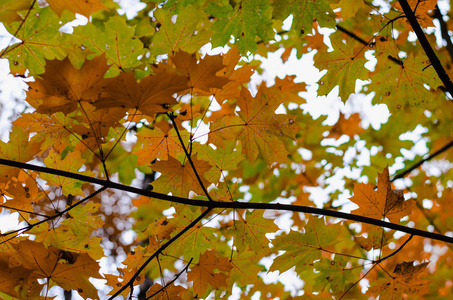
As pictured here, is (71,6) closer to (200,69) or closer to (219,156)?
(200,69)

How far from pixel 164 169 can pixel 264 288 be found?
8.92 ft

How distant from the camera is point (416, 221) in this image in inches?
153

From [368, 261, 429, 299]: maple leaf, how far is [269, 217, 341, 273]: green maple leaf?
38 centimetres

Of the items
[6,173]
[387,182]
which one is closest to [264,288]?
[387,182]

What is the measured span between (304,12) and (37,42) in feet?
5.21

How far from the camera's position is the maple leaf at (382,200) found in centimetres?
163

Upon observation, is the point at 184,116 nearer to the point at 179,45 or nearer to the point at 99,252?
the point at 179,45

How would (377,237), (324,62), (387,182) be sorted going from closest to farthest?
(387,182), (377,237), (324,62)

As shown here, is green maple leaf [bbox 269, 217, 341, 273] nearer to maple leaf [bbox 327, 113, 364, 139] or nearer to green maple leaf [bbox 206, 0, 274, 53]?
green maple leaf [bbox 206, 0, 274, 53]

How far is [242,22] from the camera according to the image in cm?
204

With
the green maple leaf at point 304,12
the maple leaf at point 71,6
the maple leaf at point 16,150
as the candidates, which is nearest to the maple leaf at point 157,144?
the maple leaf at point 16,150

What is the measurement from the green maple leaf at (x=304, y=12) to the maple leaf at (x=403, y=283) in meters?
1.48

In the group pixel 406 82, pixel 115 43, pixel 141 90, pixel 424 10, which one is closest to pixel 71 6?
pixel 115 43

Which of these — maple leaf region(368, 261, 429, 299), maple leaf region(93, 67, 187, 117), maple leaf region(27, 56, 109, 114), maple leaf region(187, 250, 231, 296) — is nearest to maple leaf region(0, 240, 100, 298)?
maple leaf region(187, 250, 231, 296)
